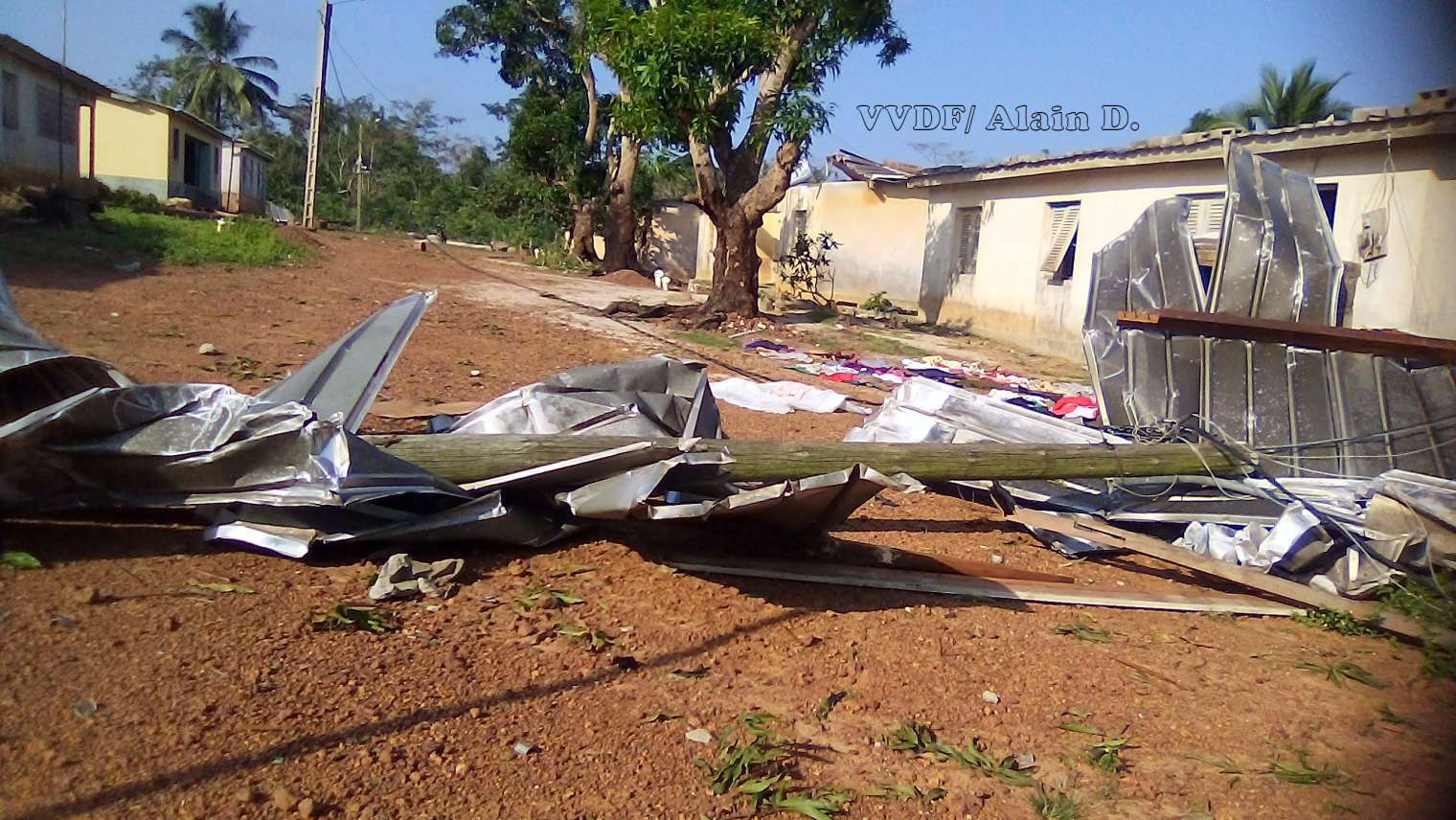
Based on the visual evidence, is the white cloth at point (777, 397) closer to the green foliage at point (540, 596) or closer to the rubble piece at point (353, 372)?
the rubble piece at point (353, 372)

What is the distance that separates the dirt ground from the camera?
2521mm

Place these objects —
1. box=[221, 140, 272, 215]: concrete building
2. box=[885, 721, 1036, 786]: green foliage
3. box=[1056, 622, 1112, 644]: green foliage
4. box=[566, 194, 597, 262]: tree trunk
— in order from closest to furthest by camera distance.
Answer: box=[885, 721, 1036, 786]: green foliage, box=[1056, 622, 1112, 644]: green foliage, box=[566, 194, 597, 262]: tree trunk, box=[221, 140, 272, 215]: concrete building

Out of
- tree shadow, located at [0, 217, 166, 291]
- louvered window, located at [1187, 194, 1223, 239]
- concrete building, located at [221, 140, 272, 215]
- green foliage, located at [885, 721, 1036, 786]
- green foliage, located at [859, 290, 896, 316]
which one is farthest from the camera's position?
concrete building, located at [221, 140, 272, 215]

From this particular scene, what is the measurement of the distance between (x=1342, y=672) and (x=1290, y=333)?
242cm

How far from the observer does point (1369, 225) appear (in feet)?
32.6

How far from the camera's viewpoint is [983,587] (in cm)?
438

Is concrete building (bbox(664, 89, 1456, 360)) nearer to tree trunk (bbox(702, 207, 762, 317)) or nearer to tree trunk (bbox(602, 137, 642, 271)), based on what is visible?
tree trunk (bbox(602, 137, 642, 271))

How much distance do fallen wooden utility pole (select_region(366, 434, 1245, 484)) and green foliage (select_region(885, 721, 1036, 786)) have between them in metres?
1.48

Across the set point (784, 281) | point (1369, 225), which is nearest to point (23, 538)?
point (1369, 225)

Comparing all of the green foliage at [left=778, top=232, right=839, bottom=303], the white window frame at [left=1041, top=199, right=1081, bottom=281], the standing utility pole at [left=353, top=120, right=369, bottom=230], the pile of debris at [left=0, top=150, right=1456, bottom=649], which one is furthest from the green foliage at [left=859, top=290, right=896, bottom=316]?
the standing utility pole at [left=353, top=120, right=369, bottom=230]

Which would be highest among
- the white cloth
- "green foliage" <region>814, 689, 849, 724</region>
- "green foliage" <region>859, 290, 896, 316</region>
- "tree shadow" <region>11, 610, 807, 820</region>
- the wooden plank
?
the wooden plank

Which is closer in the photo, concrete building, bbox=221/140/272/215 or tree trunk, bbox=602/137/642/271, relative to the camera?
tree trunk, bbox=602/137/642/271

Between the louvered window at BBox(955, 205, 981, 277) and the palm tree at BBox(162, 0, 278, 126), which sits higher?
the palm tree at BBox(162, 0, 278, 126)

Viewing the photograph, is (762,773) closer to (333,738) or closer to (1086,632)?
(333,738)
